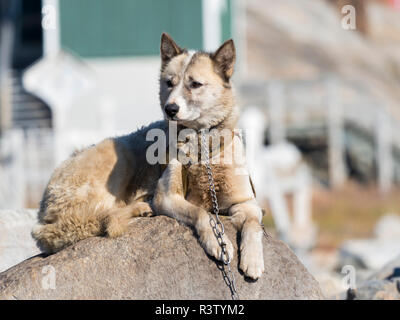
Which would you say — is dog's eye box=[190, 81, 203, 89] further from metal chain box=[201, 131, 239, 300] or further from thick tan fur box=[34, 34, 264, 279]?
metal chain box=[201, 131, 239, 300]

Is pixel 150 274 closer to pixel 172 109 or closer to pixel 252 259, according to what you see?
pixel 252 259

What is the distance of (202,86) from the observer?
5.02m

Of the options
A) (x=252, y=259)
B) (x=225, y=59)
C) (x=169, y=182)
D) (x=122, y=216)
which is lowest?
(x=252, y=259)

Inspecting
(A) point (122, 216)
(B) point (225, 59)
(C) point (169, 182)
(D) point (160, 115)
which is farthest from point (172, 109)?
(D) point (160, 115)

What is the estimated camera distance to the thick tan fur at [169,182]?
482cm

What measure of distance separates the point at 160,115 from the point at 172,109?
11.2m

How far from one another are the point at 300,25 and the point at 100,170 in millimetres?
36393

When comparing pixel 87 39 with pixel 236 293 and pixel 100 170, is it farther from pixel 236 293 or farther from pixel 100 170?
pixel 236 293

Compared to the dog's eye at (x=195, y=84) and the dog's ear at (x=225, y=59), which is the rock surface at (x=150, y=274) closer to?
the dog's eye at (x=195, y=84)

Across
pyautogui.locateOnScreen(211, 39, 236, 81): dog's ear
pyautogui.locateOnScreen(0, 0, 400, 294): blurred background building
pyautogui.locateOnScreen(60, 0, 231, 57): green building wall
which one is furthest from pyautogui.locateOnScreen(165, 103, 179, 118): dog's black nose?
pyautogui.locateOnScreen(60, 0, 231, 57): green building wall

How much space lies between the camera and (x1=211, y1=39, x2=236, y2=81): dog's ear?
5043 millimetres

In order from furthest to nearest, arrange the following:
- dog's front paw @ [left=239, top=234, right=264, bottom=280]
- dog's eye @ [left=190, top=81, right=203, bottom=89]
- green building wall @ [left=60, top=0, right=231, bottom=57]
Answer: green building wall @ [left=60, top=0, right=231, bottom=57], dog's eye @ [left=190, top=81, right=203, bottom=89], dog's front paw @ [left=239, top=234, right=264, bottom=280]

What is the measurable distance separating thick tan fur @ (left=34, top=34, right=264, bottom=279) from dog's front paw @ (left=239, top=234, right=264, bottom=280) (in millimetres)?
54

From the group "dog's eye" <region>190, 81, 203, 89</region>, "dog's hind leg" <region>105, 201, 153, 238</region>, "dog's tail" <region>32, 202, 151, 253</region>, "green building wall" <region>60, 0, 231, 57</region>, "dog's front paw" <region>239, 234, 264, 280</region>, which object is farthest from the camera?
"green building wall" <region>60, 0, 231, 57</region>
